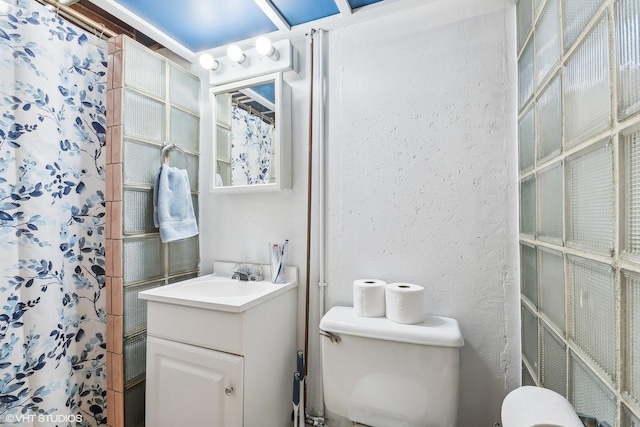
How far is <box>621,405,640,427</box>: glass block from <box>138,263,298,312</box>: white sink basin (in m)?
0.95

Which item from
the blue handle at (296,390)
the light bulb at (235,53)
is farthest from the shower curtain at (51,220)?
the blue handle at (296,390)

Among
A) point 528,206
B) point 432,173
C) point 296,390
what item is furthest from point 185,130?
point 528,206

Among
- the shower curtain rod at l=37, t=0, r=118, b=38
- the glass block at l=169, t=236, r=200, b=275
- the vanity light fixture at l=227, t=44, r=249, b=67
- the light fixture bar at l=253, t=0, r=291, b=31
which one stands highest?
the light fixture bar at l=253, t=0, r=291, b=31

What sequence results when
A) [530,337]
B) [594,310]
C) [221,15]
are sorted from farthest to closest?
1. [221,15]
2. [530,337]
3. [594,310]

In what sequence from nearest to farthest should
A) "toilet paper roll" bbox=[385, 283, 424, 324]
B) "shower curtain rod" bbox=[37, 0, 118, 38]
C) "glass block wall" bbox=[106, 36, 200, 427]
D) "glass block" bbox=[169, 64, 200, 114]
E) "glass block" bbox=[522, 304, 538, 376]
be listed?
"glass block" bbox=[522, 304, 538, 376]
"toilet paper roll" bbox=[385, 283, 424, 324]
"shower curtain rod" bbox=[37, 0, 118, 38]
"glass block wall" bbox=[106, 36, 200, 427]
"glass block" bbox=[169, 64, 200, 114]

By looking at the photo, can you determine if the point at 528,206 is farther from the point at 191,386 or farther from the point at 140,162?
the point at 140,162

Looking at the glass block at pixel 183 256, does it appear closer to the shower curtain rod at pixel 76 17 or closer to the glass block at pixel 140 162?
the glass block at pixel 140 162

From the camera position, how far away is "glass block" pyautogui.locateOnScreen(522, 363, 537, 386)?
915 millimetres

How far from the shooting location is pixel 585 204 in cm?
60

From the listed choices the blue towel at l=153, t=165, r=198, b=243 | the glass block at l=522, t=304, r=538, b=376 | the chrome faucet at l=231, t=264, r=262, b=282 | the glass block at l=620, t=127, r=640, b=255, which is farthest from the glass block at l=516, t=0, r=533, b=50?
the blue towel at l=153, t=165, r=198, b=243

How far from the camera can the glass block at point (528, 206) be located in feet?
3.00

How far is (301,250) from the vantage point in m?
1.39

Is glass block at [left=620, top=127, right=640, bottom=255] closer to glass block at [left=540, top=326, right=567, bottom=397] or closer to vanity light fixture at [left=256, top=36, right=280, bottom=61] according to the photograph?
glass block at [left=540, top=326, right=567, bottom=397]

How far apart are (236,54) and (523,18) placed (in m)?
1.17
